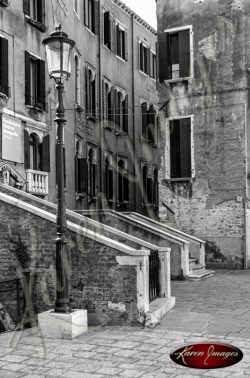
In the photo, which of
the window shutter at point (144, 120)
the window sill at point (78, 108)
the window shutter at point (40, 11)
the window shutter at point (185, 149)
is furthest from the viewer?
the window shutter at point (144, 120)

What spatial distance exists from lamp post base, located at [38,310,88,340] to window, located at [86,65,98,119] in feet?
41.3

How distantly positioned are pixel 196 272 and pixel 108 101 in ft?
31.5

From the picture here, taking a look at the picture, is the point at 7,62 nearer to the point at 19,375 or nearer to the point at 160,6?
the point at 160,6

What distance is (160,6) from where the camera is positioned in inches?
752

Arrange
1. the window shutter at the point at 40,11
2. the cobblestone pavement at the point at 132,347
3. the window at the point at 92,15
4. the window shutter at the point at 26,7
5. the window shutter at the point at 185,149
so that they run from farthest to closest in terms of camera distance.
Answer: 1. the window at the point at 92,15
2. the window shutter at the point at 185,149
3. the window shutter at the point at 40,11
4. the window shutter at the point at 26,7
5. the cobblestone pavement at the point at 132,347

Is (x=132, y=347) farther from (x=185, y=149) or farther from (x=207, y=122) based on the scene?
(x=207, y=122)

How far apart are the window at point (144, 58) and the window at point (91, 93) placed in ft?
17.5

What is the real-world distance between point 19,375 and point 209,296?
247 inches

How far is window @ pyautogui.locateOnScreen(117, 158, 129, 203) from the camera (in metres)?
22.8

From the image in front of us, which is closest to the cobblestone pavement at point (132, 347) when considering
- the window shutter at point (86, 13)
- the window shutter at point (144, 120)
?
the window shutter at point (86, 13)

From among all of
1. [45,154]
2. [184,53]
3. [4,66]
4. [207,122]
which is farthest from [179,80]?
[4,66]

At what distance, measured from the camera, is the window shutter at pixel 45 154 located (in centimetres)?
1608

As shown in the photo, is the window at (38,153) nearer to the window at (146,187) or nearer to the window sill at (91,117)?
the window sill at (91,117)

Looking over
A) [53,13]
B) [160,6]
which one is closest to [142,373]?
[53,13]
